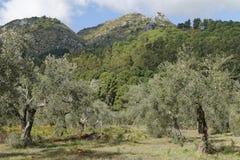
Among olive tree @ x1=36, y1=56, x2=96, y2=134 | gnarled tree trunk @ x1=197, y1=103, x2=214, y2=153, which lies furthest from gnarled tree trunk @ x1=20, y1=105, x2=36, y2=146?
gnarled tree trunk @ x1=197, y1=103, x2=214, y2=153

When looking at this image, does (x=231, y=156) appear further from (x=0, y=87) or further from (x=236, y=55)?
(x=236, y=55)

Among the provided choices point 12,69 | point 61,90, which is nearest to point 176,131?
point 61,90

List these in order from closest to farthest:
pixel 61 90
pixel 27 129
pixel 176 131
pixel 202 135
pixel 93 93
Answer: pixel 202 135, pixel 61 90, pixel 27 129, pixel 93 93, pixel 176 131

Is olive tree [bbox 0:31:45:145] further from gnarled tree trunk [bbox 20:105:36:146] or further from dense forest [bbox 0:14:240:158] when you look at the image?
gnarled tree trunk [bbox 20:105:36:146]

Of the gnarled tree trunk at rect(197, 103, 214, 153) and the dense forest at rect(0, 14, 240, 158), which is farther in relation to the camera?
the gnarled tree trunk at rect(197, 103, 214, 153)

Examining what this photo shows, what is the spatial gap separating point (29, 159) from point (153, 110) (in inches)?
1104

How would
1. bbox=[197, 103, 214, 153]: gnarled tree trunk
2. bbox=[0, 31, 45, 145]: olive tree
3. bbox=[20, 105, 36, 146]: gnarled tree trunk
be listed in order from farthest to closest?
bbox=[20, 105, 36, 146]: gnarled tree trunk
bbox=[197, 103, 214, 153]: gnarled tree trunk
bbox=[0, 31, 45, 145]: olive tree

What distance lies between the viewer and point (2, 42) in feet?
119

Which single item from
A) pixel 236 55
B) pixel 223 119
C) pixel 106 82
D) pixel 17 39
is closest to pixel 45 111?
pixel 17 39

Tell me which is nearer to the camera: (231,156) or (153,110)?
(231,156)

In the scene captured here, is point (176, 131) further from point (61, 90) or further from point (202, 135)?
point (202, 135)

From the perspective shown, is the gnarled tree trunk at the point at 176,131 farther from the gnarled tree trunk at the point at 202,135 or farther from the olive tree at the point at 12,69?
the olive tree at the point at 12,69

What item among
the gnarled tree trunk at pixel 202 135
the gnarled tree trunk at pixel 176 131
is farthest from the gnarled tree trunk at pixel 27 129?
the gnarled tree trunk at pixel 202 135

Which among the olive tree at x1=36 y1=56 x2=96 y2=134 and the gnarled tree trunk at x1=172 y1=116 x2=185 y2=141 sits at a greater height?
the olive tree at x1=36 y1=56 x2=96 y2=134
